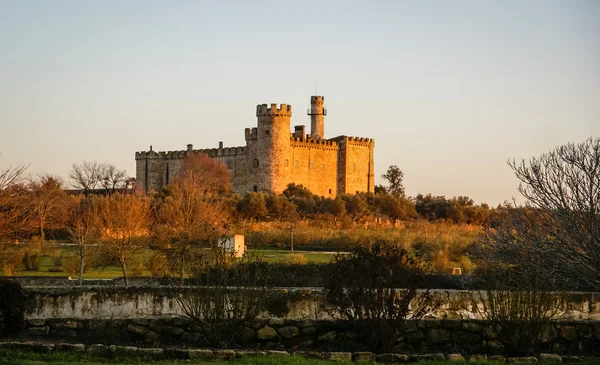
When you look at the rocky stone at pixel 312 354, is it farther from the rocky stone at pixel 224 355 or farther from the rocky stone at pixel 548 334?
the rocky stone at pixel 548 334

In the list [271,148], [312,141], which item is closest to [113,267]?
[271,148]

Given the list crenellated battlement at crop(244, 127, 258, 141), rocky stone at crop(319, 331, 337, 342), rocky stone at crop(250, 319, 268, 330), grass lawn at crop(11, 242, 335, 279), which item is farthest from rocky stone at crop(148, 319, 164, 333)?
crenellated battlement at crop(244, 127, 258, 141)

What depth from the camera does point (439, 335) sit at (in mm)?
12211

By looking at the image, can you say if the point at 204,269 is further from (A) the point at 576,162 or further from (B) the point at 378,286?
(A) the point at 576,162

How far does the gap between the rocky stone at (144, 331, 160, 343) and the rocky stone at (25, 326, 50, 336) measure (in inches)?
54.8

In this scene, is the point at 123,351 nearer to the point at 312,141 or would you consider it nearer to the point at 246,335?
the point at 246,335

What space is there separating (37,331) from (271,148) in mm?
59096

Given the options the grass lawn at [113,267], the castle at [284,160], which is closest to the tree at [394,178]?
the castle at [284,160]

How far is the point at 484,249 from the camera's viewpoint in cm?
2467

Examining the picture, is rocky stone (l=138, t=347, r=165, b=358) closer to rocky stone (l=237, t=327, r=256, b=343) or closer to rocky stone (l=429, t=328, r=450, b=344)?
rocky stone (l=237, t=327, r=256, b=343)

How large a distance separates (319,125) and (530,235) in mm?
62018

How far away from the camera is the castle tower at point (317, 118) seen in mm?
81625

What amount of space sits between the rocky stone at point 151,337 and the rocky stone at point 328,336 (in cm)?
232

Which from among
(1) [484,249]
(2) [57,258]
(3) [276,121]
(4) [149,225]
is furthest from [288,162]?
(1) [484,249]
